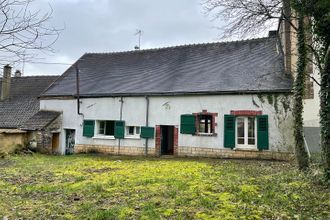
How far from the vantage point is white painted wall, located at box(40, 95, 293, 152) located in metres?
15.5

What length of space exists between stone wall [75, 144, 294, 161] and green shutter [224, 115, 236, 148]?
40 centimetres

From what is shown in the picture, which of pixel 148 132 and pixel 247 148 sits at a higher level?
pixel 148 132

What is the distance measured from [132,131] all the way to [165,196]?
1215 cm

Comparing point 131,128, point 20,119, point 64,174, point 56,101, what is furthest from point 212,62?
point 20,119

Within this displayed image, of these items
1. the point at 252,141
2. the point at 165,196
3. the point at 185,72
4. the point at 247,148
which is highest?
the point at 185,72

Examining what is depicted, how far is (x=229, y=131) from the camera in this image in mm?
16359

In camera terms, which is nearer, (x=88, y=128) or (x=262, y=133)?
(x=262, y=133)

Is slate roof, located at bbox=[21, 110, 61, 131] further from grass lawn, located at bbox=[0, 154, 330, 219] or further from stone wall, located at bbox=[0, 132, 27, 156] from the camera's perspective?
grass lawn, located at bbox=[0, 154, 330, 219]

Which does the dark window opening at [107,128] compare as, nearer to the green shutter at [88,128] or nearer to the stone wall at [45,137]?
the green shutter at [88,128]

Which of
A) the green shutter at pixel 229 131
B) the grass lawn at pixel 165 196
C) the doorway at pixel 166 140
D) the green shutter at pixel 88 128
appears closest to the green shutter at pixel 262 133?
the green shutter at pixel 229 131

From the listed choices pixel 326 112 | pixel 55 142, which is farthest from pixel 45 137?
pixel 326 112

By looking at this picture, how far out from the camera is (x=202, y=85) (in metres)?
17.6

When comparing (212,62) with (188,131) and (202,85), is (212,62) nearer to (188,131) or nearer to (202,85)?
(202,85)

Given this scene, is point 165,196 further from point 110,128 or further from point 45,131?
point 45,131
